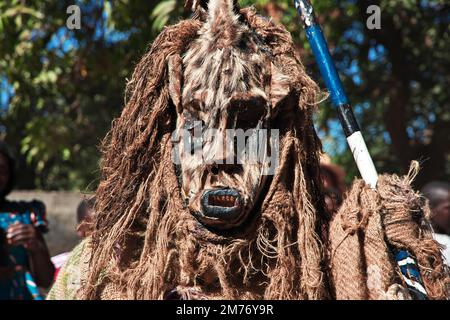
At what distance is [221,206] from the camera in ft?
7.00

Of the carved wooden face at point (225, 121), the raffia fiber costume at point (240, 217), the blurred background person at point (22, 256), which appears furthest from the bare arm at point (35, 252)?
the carved wooden face at point (225, 121)

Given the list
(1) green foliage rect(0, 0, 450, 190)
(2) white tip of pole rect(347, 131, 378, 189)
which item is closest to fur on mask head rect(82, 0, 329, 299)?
(2) white tip of pole rect(347, 131, 378, 189)

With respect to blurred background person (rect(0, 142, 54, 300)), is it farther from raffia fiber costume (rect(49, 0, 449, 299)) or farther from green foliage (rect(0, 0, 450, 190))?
raffia fiber costume (rect(49, 0, 449, 299))

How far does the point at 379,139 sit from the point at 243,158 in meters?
7.09

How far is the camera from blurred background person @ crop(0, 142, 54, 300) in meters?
4.14

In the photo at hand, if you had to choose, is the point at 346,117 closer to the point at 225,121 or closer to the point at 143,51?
the point at 225,121

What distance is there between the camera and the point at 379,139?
29.8ft

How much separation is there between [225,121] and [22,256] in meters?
2.44

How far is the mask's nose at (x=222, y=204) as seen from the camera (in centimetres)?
213

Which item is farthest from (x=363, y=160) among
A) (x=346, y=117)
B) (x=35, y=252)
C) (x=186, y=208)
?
(x=35, y=252)

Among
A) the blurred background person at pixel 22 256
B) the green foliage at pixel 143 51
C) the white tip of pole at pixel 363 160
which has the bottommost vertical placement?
the blurred background person at pixel 22 256

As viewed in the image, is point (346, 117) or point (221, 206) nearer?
point (221, 206)

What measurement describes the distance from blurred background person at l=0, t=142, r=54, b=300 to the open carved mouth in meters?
2.27

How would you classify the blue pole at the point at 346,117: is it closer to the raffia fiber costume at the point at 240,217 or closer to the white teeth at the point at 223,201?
the raffia fiber costume at the point at 240,217
